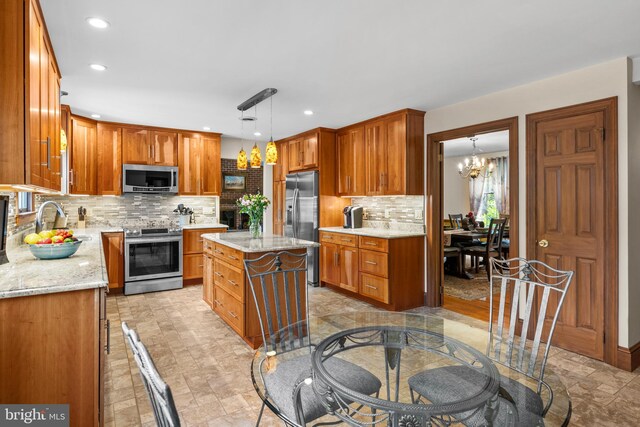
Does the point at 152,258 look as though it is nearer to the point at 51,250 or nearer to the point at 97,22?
the point at 51,250

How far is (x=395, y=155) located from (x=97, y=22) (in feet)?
10.6

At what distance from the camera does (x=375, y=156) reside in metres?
4.77

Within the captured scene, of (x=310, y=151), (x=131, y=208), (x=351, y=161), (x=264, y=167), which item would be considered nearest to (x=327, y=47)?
(x=351, y=161)

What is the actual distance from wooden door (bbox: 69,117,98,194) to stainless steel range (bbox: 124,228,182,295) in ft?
2.74

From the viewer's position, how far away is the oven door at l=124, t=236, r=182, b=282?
16.0ft

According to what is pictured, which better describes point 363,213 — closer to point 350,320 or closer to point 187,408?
point 350,320

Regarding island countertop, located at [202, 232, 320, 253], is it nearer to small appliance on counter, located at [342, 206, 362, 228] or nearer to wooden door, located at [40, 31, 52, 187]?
wooden door, located at [40, 31, 52, 187]

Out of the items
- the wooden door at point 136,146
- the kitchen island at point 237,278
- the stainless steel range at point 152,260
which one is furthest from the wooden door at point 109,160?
the kitchen island at point 237,278

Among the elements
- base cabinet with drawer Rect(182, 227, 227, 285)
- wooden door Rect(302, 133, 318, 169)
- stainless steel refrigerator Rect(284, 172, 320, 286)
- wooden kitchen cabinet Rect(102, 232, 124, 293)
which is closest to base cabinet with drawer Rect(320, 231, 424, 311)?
stainless steel refrigerator Rect(284, 172, 320, 286)

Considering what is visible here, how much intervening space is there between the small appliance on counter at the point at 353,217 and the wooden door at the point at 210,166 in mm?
2169

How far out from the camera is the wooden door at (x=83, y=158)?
188 inches

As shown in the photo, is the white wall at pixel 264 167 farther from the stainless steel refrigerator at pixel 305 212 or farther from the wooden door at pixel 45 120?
the wooden door at pixel 45 120

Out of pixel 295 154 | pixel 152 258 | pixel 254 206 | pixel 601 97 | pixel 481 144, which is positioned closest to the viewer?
pixel 601 97

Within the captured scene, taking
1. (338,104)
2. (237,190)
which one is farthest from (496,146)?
(237,190)
